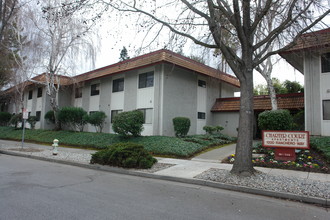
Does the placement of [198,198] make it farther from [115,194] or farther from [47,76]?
[47,76]

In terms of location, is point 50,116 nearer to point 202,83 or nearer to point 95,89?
point 95,89

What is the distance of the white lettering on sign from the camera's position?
31.0 ft

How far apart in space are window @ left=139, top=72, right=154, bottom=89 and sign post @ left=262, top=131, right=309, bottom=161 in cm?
968

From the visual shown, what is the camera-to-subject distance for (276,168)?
947 centimetres

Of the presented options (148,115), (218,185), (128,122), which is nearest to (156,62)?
(148,115)

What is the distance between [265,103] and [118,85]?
38.3 feet

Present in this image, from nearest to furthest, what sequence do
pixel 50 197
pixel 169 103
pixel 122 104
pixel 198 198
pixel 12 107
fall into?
pixel 50 197
pixel 198 198
pixel 169 103
pixel 122 104
pixel 12 107

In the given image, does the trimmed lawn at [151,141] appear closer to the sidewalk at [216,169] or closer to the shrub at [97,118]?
the sidewalk at [216,169]

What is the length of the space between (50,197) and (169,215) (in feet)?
9.17

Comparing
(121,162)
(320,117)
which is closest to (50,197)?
(121,162)

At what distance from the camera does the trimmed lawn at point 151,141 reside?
42.6ft

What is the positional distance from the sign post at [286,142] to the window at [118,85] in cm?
1301

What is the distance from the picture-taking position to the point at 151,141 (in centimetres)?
1463

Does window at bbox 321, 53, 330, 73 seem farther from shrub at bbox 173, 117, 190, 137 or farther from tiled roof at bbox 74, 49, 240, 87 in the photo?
shrub at bbox 173, 117, 190, 137
